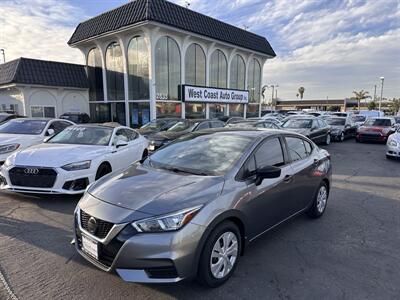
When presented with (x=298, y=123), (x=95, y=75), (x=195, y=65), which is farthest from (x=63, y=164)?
(x=95, y=75)

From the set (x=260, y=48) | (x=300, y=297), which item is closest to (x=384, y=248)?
(x=300, y=297)

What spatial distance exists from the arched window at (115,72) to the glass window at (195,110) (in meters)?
5.43

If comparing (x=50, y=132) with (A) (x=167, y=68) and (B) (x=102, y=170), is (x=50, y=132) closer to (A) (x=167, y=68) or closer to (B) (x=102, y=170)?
(B) (x=102, y=170)

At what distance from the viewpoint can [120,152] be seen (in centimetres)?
658

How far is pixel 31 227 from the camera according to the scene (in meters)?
4.14

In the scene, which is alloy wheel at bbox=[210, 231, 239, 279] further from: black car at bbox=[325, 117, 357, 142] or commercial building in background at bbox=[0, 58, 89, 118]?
commercial building in background at bbox=[0, 58, 89, 118]

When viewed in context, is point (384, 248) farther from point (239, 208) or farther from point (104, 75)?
point (104, 75)

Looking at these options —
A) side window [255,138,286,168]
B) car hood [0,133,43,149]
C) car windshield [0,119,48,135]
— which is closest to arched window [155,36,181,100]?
car windshield [0,119,48,135]

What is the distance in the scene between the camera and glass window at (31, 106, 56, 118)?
855 inches

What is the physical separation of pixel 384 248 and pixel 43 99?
24492mm

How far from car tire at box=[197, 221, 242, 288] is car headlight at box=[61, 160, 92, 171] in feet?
11.6

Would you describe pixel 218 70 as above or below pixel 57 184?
above

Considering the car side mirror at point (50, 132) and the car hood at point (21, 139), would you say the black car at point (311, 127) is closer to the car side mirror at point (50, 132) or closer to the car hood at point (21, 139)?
the car side mirror at point (50, 132)

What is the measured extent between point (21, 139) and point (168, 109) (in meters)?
15.2
